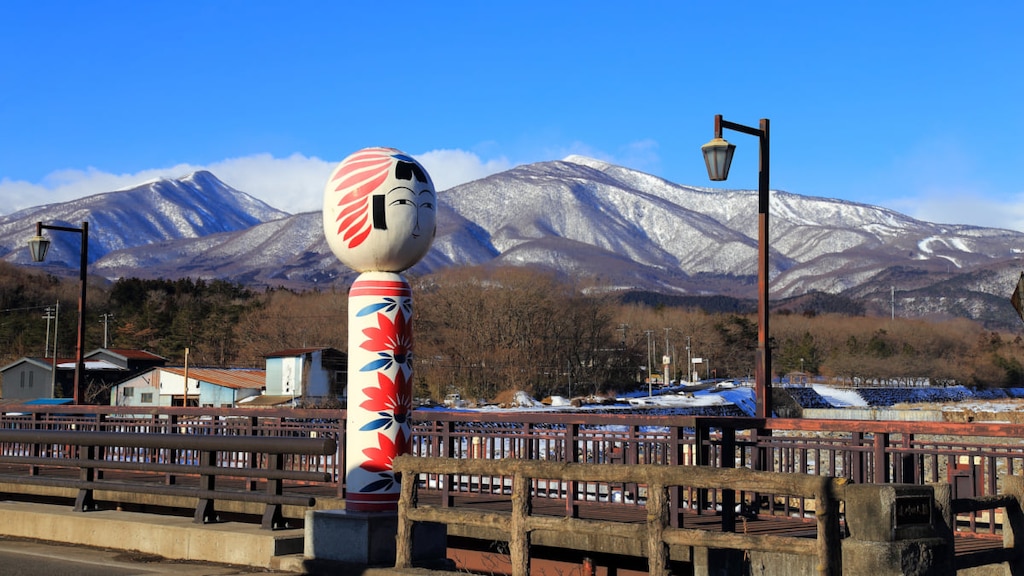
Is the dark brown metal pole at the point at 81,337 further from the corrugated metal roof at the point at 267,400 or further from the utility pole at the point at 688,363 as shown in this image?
the utility pole at the point at 688,363

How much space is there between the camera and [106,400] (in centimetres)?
8850

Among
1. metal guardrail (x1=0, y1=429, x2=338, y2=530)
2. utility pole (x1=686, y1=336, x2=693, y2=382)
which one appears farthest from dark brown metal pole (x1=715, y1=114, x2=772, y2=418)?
utility pole (x1=686, y1=336, x2=693, y2=382)

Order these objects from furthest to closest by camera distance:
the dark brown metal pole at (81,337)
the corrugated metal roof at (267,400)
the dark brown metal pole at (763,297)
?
1. the corrugated metal roof at (267,400)
2. the dark brown metal pole at (81,337)
3. the dark brown metal pole at (763,297)

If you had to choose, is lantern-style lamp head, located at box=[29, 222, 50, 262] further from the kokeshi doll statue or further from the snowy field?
the snowy field

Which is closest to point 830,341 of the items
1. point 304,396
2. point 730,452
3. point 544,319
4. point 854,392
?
point 854,392

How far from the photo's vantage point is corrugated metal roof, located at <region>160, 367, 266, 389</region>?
3068 inches

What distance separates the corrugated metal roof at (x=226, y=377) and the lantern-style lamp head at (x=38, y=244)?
45806 mm

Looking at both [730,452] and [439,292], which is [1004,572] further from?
[439,292]

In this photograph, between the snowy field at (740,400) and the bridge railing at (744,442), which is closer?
the bridge railing at (744,442)

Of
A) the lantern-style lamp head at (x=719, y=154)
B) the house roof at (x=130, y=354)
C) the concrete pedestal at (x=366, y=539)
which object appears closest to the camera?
the concrete pedestal at (x=366, y=539)

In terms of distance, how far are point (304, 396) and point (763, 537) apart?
2850 inches

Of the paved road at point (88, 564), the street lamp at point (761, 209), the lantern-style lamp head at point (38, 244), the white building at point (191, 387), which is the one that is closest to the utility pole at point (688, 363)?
the white building at point (191, 387)

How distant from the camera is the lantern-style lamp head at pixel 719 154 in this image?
19188mm

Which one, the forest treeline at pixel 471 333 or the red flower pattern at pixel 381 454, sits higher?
the forest treeline at pixel 471 333
